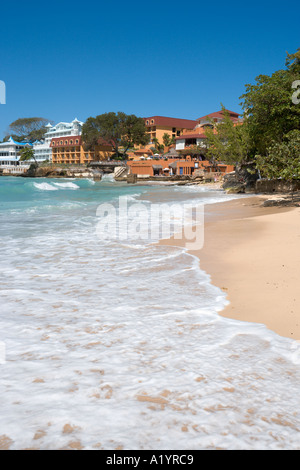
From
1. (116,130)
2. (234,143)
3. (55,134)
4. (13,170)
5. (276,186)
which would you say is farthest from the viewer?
(55,134)

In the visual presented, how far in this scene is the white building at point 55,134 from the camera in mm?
113375

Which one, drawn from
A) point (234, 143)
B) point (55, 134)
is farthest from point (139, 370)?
point (55, 134)

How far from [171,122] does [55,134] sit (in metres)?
45.1

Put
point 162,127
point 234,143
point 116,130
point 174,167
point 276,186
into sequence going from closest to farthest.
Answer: point 276,186
point 234,143
point 174,167
point 116,130
point 162,127

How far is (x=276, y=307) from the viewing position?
4.15 meters

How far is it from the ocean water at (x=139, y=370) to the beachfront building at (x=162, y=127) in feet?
307

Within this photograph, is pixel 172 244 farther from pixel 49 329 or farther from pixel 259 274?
pixel 49 329

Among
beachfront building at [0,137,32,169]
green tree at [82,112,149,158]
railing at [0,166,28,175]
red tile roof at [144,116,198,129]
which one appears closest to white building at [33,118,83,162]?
railing at [0,166,28,175]

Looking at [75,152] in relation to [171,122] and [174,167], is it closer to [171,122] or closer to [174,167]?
[171,122]

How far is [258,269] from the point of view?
19.0 ft

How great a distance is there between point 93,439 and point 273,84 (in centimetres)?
2114

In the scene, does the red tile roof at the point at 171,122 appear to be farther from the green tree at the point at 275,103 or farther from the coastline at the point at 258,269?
the coastline at the point at 258,269
